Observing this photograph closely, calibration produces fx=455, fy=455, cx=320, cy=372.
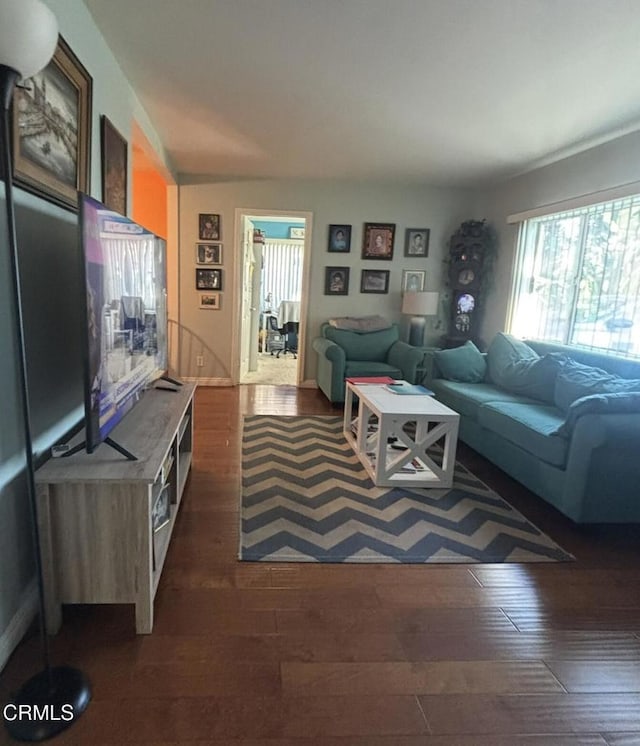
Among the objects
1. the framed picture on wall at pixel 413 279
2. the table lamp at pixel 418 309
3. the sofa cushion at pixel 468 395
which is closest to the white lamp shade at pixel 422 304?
the table lamp at pixel 418 309

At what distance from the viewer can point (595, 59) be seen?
7.55ft

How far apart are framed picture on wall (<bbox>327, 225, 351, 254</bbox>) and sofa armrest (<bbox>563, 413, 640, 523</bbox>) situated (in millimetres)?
3631

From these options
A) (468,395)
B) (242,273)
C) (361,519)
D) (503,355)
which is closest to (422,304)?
(503,355)

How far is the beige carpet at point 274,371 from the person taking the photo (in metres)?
5.85

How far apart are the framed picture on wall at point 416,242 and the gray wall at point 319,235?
6 centimetres

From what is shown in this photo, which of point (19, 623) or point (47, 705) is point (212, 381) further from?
point (47, 705)

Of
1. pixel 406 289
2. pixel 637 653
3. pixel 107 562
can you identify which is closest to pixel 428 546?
pixel 637 653

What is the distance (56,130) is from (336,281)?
385 cm

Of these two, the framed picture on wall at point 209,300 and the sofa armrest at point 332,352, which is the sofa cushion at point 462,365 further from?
the framed picture on wall at point 209,300

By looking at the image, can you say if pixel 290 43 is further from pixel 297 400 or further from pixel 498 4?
pixel 297 400

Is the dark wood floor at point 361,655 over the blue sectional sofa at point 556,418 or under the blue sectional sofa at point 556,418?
under

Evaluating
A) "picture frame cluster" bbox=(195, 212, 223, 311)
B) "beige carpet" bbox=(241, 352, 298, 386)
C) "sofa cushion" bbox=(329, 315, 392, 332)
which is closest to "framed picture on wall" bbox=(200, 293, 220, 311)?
"picture frame cluster" bbox=(195, 212, 223, 311)

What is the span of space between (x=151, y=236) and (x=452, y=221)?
4.09 m

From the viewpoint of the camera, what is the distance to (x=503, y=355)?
3850mm
